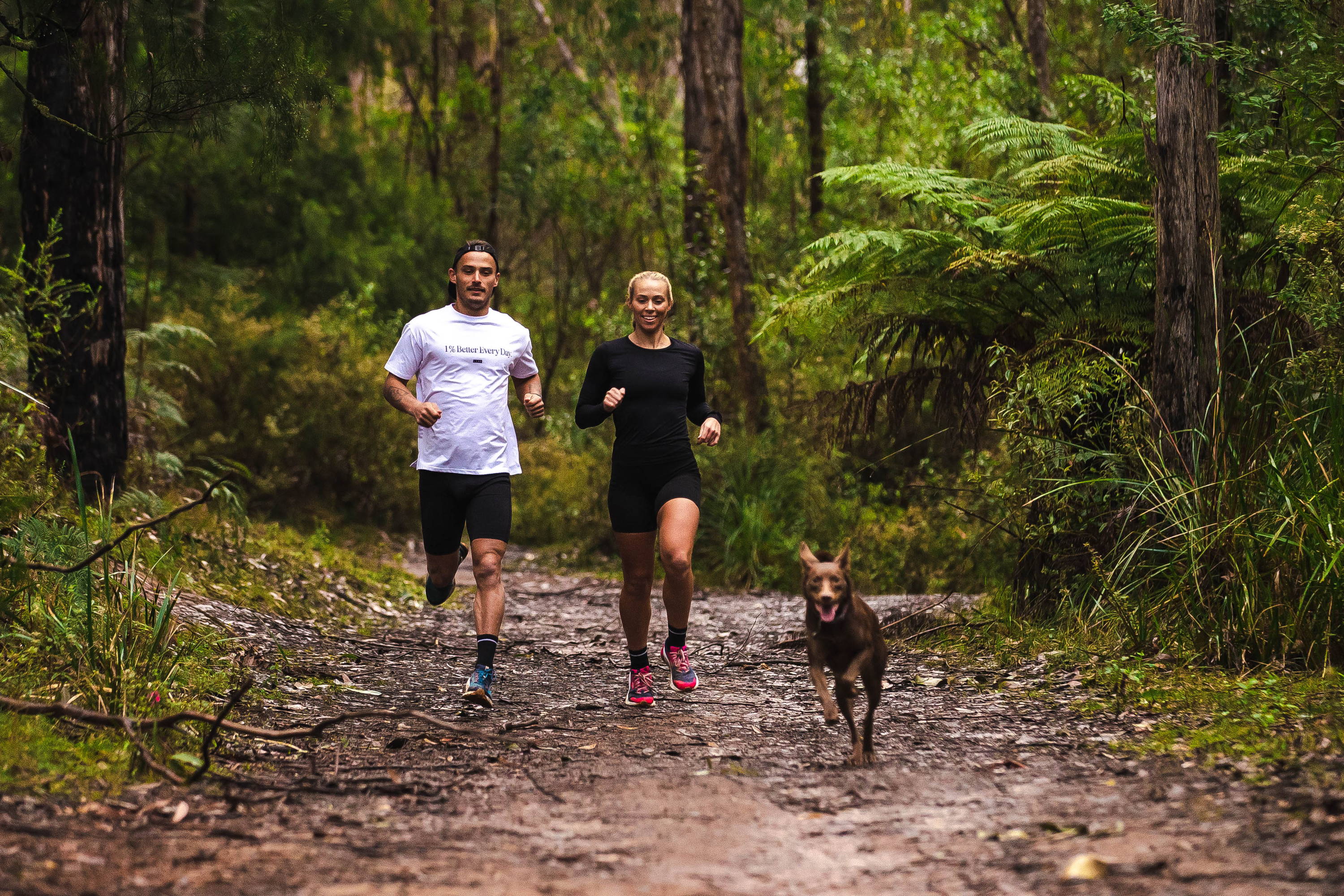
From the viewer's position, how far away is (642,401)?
658 cm

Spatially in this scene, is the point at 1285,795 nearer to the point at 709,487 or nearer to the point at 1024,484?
the point at 1024,484

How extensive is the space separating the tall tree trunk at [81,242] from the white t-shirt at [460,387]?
342 centimetres

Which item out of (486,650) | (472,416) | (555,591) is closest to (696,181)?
(555,591)

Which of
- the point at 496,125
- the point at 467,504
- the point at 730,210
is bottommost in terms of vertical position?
the point at 467,504

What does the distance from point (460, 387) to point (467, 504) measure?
631mm

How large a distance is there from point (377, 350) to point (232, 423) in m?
2.30

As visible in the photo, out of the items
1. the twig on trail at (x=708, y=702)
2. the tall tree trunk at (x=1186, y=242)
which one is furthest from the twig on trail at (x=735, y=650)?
the tall tree trunk at (x=1186, y=242)

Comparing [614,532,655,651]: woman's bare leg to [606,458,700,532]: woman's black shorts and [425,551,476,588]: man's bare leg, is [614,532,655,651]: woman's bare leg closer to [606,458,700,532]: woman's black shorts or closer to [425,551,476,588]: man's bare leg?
[606,458,700,532]: woman's black shorts

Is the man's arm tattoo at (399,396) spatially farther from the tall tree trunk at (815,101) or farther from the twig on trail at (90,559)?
the tall tree trunk at (815,101)

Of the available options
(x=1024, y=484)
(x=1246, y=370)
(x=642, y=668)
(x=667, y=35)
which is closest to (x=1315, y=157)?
(x=1246, y=370)

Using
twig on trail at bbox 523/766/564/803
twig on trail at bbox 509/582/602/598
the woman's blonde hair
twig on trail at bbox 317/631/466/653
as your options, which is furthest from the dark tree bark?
twig on trail at bbox 523/766/564/803

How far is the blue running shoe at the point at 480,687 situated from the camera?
620cm

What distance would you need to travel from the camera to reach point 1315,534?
5680 millimetres

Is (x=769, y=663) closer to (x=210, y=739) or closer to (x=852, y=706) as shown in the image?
(x=852, y=706)
